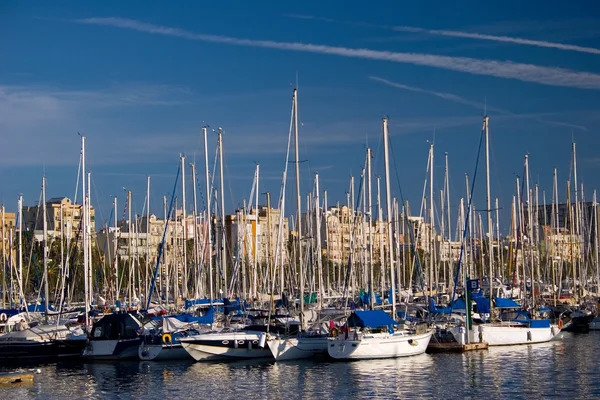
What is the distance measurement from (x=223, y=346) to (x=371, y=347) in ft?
24.5

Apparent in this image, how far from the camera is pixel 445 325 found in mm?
56188

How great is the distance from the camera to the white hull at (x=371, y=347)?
1903 inches

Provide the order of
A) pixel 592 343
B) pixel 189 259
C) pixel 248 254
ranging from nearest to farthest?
1. pixel 592 343
2. pixel 248 254
3. pixel 189 259

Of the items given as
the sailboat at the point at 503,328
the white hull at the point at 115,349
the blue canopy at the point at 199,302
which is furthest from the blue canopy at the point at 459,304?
the white hull at the point at 115,349

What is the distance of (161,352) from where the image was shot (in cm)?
5178

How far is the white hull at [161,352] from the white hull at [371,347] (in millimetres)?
8183

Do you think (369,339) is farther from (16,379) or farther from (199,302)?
(199,302)

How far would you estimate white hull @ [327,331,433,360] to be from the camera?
48344mm

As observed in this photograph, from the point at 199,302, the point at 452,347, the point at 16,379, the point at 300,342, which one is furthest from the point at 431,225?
the point at 16,379

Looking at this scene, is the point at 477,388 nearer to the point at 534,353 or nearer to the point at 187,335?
the point at 534,353

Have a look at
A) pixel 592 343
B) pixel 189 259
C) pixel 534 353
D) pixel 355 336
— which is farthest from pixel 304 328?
pixel 189 259

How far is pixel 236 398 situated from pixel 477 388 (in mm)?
9664

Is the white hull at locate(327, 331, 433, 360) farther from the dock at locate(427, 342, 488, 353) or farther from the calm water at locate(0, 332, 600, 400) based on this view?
the dock at locate(427, 342, 488, 353)

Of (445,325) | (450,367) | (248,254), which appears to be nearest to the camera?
(450,367)
